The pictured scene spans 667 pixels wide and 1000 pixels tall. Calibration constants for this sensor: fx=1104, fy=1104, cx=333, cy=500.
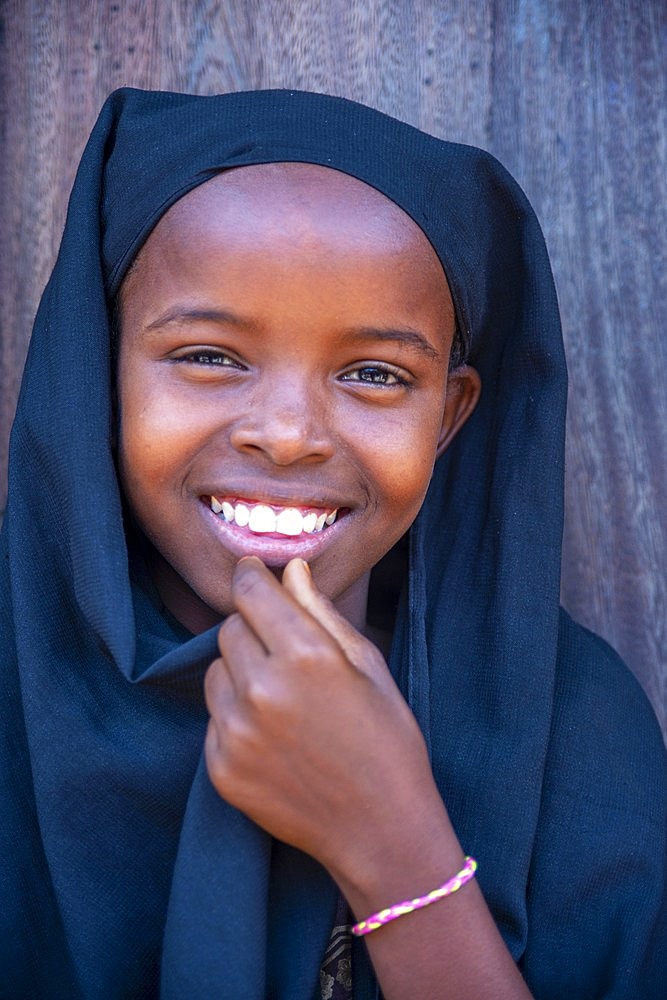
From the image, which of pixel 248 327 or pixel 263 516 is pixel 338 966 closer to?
pixel 263 516

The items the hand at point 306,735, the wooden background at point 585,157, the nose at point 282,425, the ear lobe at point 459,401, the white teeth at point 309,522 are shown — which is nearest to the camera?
the hand at point 306,735

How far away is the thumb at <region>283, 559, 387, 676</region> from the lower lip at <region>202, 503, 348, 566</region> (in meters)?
0.15

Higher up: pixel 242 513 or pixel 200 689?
pixel 242 513

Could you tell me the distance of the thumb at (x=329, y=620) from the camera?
4.32 ft

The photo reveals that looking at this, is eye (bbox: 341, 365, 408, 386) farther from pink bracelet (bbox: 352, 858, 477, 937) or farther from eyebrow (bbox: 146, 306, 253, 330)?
pink bracelet (bbox: 352, 858, 477, 937)

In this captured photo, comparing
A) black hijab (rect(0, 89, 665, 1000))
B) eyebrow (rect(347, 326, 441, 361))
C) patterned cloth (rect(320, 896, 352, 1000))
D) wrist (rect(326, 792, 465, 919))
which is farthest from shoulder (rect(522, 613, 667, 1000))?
eyebrow (rect(347, 326, 441, 361))

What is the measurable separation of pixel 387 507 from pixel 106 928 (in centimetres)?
68

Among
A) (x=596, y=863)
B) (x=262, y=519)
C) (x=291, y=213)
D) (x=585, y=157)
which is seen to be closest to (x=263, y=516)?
(x=262, y=519)

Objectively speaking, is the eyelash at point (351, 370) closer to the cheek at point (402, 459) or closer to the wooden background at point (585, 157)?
the cheek at point (402, 459)

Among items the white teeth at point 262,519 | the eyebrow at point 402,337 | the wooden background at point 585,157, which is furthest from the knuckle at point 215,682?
the wooden background at point 585,157

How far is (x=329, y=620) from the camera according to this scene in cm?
133

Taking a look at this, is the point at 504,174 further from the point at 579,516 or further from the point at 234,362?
the point at 579,516

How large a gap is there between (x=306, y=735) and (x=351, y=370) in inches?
20.7

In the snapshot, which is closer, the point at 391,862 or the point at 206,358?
the point at 391,862
